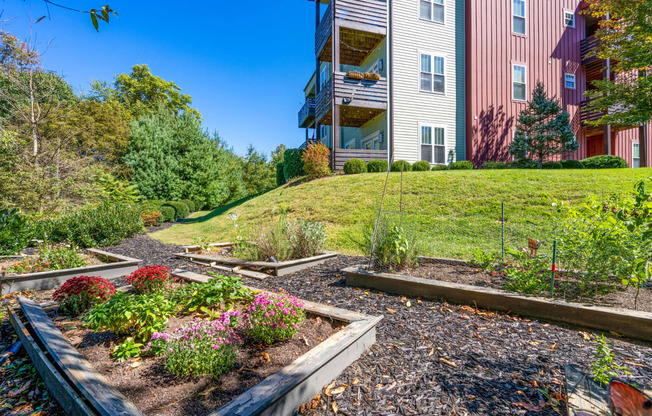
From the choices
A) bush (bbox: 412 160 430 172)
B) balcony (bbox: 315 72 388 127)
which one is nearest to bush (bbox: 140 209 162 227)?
balcony (bbox: 315 72 388 127)

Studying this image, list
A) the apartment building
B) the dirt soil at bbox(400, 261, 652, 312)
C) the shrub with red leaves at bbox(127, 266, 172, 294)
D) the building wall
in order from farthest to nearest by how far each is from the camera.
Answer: the building wall
the apartment building
the shrub with red leaves at bbox(127, 266, 172, 294)
the dirt soil at bbox(400, 261, 652, 312)

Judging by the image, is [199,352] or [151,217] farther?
[151,217]

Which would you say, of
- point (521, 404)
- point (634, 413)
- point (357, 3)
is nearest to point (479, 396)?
point (521, 404)

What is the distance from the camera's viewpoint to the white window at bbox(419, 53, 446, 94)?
1313cm

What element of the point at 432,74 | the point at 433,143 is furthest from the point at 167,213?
the point at 432,74

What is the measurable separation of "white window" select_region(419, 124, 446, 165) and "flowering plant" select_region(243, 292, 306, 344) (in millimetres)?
12264

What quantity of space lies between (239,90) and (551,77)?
704 inches

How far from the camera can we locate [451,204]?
818cm

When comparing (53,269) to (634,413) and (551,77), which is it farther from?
(551,77)

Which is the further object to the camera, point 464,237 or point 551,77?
point 551,77

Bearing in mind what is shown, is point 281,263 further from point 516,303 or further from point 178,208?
point 178,208

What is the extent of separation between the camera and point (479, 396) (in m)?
1.73

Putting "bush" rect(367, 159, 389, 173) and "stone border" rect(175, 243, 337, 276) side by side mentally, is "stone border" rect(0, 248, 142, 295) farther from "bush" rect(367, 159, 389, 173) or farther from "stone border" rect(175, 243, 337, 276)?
"bush" rect(367, 159, 389, 173)

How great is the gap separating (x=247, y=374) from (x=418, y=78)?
46.3ft
